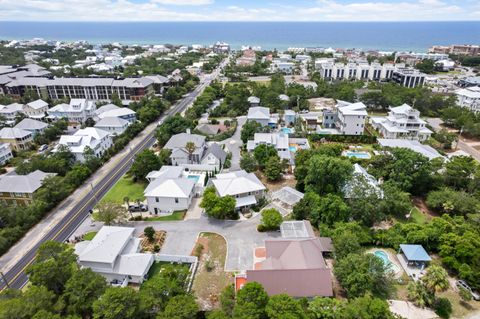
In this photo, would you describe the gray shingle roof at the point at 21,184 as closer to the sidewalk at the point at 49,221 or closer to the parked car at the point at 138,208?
the sidewalk at the point at 49,221

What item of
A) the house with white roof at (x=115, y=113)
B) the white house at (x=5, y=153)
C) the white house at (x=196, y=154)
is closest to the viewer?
the white house at (x=196, y=154)

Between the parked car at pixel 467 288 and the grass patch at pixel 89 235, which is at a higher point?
the parked car at pixel 467 288

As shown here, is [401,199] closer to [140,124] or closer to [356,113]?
[356,113]

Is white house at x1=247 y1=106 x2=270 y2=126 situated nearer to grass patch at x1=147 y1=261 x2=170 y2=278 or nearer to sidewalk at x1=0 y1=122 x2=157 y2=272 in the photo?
sidewalk at x1=0 y1=122 x2=157 y2=272

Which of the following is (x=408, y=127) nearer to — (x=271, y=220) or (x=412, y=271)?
(x=412, y=271)

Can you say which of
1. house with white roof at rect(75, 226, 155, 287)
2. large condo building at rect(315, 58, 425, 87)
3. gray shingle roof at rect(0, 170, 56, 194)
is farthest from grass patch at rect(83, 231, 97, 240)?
large condo building at rect(315, 58, 425, 87)

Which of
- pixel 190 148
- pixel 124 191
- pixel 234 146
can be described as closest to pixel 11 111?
pixel 124 191

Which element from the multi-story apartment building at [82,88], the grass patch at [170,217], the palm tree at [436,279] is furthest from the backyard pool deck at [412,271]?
the multi-story apartment building at [82,88]
